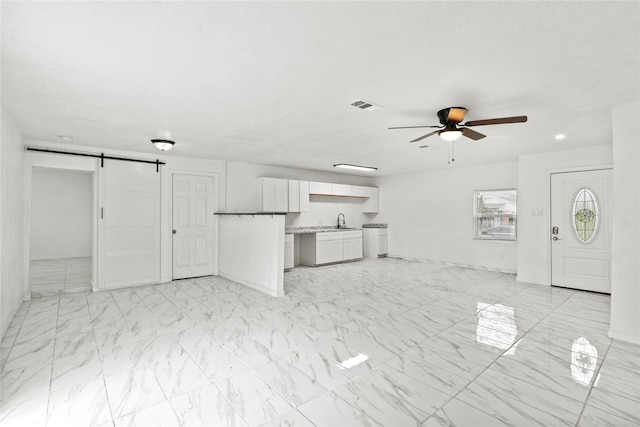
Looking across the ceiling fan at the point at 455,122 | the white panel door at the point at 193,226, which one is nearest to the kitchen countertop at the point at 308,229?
the white panel door at the point at 193,226

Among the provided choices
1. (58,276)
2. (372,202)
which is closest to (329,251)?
(372,202)

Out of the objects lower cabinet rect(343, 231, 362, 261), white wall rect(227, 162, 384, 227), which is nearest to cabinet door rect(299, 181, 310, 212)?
white wall rect(227, 162, 384, 227)

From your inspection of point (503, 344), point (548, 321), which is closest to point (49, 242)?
point (503, 344)

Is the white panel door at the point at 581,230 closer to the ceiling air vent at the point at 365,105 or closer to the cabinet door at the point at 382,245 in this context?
the cabinet door at the point at 382,245

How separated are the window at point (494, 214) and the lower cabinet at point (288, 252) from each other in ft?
14.0

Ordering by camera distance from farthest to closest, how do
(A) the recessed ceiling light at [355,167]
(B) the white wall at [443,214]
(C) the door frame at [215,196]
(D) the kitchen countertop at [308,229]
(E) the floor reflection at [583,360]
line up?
(D) the kitchen countertop at [308,229]
(A) the recessed ceiling light at [355,167]
(B) the white wall at [443,214]
(C) the door frame at [215,196]
(E) the floor reflection at [583,360]

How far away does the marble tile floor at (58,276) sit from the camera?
16.4ft

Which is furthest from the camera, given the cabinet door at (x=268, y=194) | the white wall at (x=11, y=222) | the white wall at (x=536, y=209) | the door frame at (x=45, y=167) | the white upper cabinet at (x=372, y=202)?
the white upper cabinet at (x=372, y=202)

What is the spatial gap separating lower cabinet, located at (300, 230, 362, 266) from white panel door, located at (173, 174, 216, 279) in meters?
2.25

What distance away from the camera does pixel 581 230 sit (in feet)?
17.0

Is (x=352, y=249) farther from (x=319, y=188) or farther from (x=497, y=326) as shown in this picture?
(x=497, y=326)

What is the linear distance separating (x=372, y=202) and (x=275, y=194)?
10.9ft

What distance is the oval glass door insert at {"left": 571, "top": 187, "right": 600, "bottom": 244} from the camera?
5.04 m

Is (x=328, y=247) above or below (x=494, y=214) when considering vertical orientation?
below
